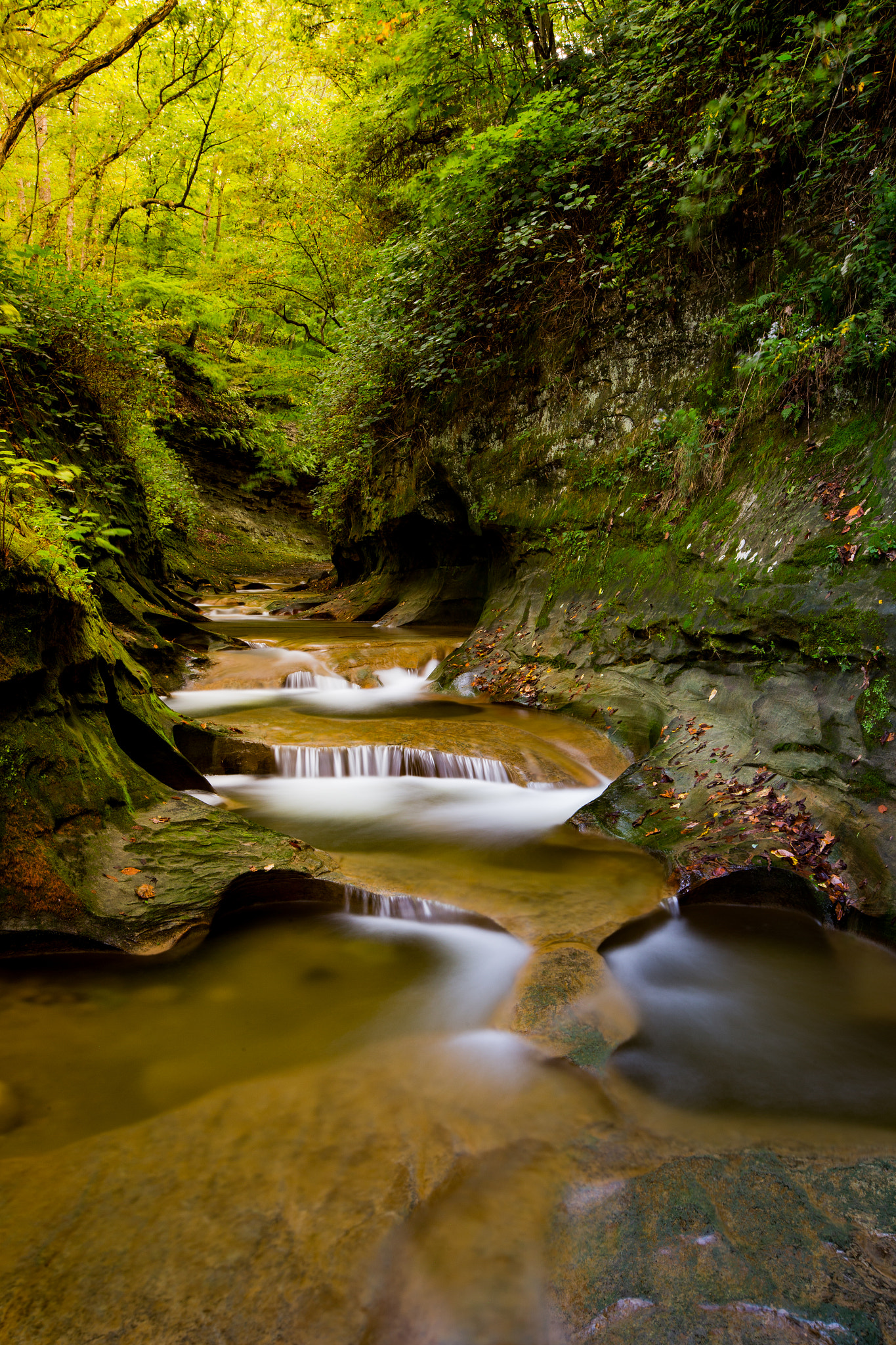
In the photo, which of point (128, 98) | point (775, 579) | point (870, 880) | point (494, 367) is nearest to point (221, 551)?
point (128, 98)

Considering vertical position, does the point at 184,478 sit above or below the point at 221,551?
above

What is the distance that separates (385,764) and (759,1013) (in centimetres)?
367

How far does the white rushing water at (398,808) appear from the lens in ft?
16.2

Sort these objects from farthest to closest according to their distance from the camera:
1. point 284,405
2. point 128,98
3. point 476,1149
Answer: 1. point 284,405
2. point 128,98
3. point 476,1149

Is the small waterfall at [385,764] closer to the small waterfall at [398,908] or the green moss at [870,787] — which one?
Result: the small waterfall at [398,908]

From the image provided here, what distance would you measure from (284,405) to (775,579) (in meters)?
20.2

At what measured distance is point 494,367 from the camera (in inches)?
356

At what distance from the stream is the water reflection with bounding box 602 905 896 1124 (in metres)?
0.01

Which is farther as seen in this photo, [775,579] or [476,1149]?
[775,579]

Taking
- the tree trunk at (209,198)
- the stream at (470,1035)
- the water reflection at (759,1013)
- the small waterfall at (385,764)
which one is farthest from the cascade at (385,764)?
the tree trunk at (209,198)

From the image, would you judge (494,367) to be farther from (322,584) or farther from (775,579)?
(322,584)

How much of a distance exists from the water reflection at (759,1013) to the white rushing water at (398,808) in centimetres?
143

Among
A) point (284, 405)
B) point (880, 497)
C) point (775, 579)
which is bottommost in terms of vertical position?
point (775, 579)

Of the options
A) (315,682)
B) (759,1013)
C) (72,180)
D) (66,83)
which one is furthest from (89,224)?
(759,1013)
